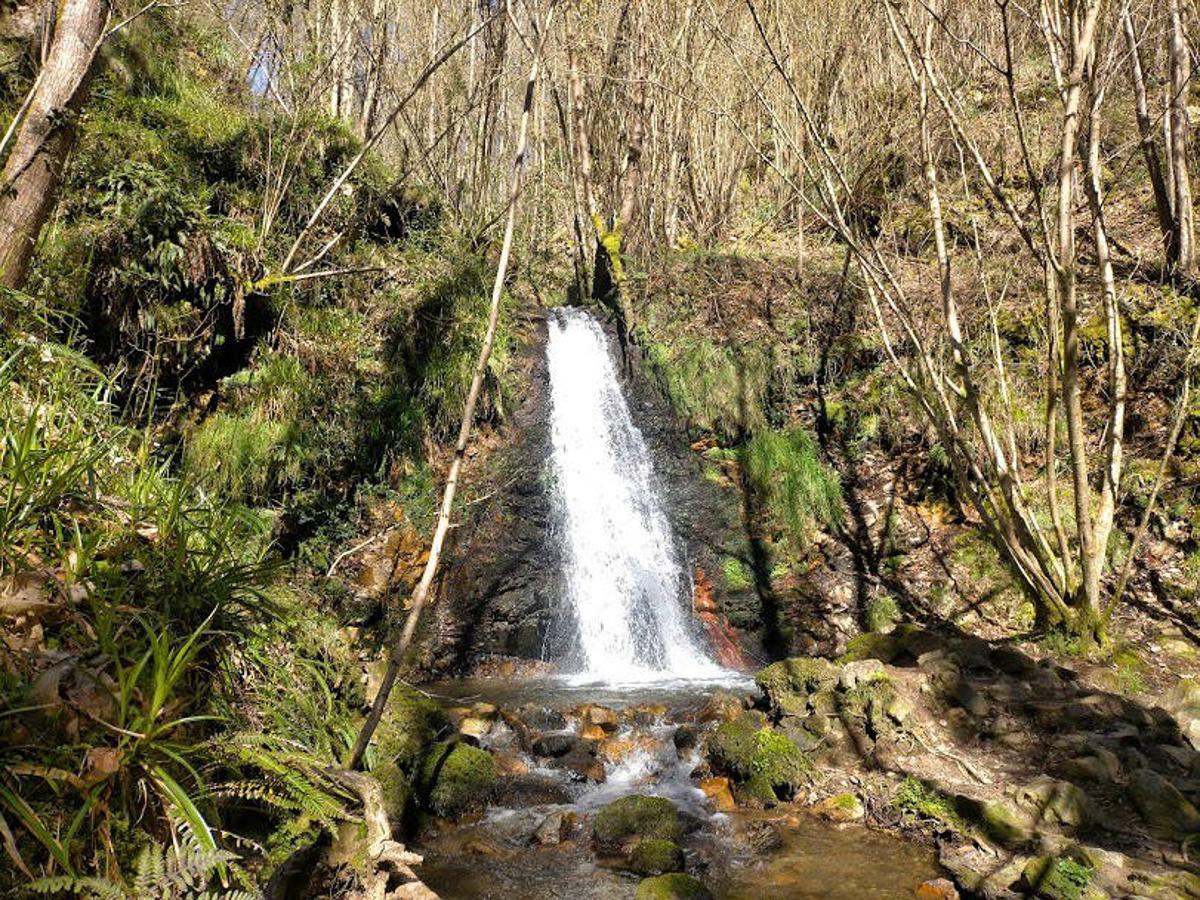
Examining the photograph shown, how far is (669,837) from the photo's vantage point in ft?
13.2

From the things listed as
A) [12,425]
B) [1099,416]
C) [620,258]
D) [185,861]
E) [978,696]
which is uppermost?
[620,258]

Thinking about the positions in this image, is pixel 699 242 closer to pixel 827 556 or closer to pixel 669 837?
pixel 827 556

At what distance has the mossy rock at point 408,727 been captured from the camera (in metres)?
4.46

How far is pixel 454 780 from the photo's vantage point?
4.42m

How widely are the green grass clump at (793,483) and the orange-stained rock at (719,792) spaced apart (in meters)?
4.20

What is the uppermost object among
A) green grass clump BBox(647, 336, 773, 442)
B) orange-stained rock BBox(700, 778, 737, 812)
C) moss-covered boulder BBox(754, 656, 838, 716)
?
green grass clump BBox(647, 336, 773, 442)

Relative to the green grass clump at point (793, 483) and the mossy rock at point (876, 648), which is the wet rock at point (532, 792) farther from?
the green grass clump at point (793, 483)

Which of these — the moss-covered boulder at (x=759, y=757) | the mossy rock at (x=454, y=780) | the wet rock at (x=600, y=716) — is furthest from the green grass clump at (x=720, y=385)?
the mossy rock at (x=454, y=780)

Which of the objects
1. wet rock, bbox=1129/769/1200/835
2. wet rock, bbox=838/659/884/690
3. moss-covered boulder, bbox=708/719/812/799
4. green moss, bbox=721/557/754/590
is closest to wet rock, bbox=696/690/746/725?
moss-covered boulder, bbox=708/719/812/799

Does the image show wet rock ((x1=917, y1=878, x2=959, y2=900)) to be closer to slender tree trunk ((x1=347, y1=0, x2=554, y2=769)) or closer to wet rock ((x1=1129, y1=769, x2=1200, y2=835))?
wet rock ((x1=1129, y1=769, x2=1200, y2=835))

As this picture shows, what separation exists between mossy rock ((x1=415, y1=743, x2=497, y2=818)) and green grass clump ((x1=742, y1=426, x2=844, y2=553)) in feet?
16.4

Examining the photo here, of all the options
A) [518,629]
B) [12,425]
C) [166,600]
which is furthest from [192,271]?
[166,600]

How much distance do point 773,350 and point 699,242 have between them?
3.98m

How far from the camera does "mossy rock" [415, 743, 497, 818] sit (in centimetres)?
434
